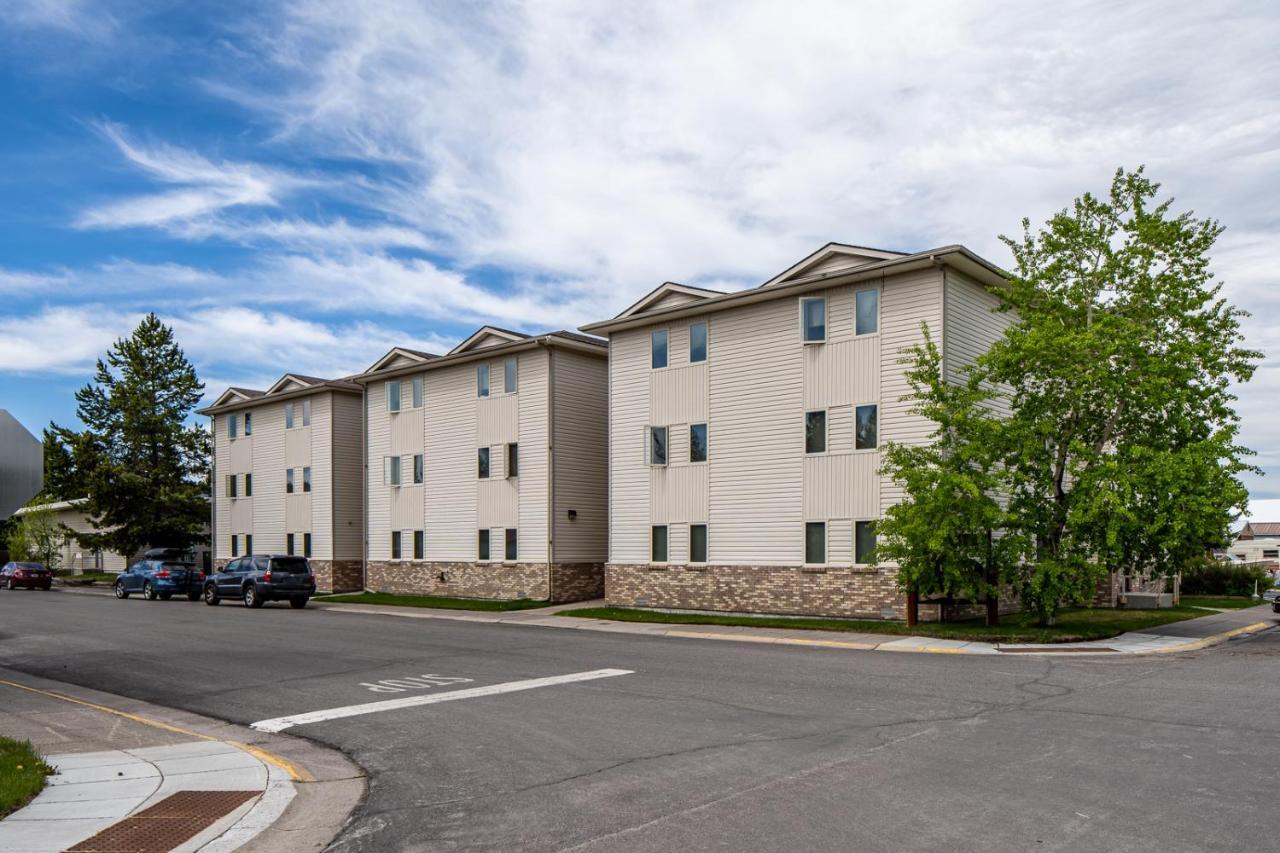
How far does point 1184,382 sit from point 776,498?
33.9 feet

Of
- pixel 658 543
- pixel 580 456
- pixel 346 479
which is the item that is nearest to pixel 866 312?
pixel 658 543

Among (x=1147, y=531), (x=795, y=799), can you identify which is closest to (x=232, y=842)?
(x=795, y=799)

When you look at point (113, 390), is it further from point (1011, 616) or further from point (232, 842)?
point (232, 842)

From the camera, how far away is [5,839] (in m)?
7.23

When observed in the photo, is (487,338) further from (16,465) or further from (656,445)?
(16,465)

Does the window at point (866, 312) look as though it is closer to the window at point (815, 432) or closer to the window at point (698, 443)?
the window at point (815, 432)

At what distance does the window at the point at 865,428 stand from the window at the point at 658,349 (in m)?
6.91

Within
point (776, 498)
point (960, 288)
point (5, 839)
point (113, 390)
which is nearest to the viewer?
point (5, 839)

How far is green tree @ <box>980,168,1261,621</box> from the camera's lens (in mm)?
21109

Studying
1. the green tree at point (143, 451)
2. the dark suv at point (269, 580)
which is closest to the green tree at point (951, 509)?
the dark suv at point (269, 580)

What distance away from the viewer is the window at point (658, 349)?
3119 cm

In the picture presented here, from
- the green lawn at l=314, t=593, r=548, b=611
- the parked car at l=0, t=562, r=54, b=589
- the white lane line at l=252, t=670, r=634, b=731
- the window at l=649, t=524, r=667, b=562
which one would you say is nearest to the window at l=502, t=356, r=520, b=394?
the green lawn at l=314, t=593, r=548, b=611

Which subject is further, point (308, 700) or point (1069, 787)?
point (308, 700)

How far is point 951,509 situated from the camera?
72.4 feet
